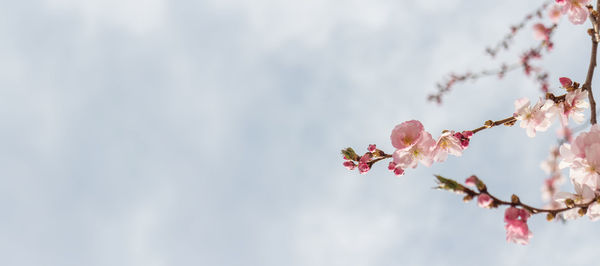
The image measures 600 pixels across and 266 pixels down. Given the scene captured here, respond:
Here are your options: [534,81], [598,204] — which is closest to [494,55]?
[534,81]

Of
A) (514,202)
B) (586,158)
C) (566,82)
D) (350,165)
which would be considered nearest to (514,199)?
(514,202)

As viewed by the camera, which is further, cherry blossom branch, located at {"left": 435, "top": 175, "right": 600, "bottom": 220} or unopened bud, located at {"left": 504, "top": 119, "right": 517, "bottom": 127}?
unopened bud, located at {"left": 504, "top": 119, "right": 517, "bottom": 127}

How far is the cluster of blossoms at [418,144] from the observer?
3.14 meters

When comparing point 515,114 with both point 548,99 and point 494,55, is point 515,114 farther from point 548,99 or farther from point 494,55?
point 494,55

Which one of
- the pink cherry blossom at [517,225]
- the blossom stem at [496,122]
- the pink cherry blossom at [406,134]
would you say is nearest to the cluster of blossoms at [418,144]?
the pink cherry blossom at [406,134]

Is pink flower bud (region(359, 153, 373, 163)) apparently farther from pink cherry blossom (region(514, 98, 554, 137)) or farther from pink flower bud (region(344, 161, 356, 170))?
pink cherry blossom (region(514, 98, 554, 137))

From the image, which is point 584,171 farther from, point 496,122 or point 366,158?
point 366,158

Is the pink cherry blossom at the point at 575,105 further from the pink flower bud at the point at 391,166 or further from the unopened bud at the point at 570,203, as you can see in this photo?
the pink flower bud at the point at 391,166

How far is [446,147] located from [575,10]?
1785mm

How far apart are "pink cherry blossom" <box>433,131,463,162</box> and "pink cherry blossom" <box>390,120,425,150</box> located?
0.23m

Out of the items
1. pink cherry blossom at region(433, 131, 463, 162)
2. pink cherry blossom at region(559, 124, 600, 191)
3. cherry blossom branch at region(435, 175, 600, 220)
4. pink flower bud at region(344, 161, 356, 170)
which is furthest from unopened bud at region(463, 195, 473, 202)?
pink flower bud at region(344, 161, 356, 170)

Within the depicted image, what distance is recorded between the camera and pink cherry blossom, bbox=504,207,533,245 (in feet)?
7.09

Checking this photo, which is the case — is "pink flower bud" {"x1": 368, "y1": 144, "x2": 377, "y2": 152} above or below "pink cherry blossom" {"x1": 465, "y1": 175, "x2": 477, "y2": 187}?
above

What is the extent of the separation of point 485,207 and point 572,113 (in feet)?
5.56
